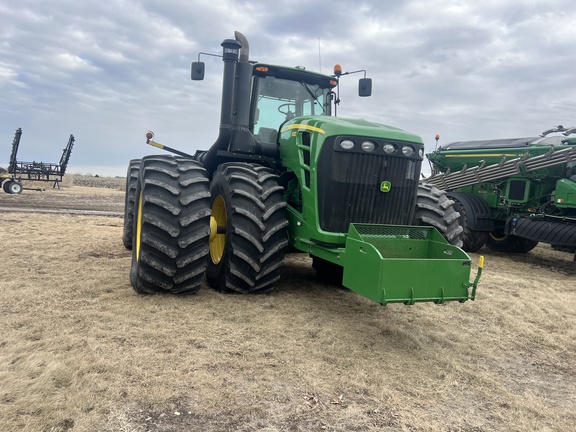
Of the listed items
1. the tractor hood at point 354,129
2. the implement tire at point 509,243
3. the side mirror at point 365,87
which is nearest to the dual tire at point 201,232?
the tractor hood at point 354,129

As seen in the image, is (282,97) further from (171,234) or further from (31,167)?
(31,167)

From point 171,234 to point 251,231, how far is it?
0.80m

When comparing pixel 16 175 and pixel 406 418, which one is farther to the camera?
pixel 16 175

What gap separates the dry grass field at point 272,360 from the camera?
9.27 feet

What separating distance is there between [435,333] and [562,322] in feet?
5.71

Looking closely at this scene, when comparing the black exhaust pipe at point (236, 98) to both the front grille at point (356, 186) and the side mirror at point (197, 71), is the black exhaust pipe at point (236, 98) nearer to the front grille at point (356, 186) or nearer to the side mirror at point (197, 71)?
the side mirror at point (197, 71)

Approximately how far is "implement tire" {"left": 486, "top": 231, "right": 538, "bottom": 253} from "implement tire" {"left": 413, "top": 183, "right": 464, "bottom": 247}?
6.40 meters

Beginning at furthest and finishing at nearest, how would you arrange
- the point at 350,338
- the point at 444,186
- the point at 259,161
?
the point at 444,186 < the point at 259,161 < the point at 350,338

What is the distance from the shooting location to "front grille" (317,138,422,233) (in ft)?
16.0

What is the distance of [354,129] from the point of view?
4863 mm

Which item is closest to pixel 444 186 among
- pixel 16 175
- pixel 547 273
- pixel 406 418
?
pixel 547 273

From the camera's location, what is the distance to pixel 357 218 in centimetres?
498

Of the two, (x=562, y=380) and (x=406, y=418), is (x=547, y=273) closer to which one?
(x=562, y=380)

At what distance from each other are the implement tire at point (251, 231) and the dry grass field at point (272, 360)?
0.22 m
